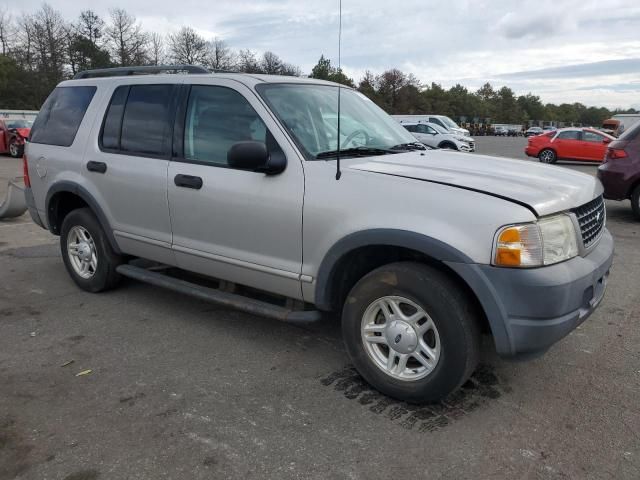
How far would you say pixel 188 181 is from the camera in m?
3.88

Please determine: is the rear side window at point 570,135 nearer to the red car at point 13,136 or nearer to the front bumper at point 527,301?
the red car at point 13,136

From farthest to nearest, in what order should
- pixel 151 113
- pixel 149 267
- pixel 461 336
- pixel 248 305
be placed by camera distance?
pixel 149 267 → pixel 151 113 → pixel 248 305 → pixel 461 336

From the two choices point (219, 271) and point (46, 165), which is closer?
point (219, 271)

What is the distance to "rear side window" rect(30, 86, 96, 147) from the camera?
489cm

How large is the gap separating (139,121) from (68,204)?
4.70ft

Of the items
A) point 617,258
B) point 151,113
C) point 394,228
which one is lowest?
point 617,258

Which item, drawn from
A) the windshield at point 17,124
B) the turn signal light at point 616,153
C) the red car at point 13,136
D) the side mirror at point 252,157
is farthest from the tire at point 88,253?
the windshield at point 17,124

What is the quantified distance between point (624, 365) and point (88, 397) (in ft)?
11.2

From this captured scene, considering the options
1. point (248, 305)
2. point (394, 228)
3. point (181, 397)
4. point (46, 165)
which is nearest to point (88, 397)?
point (181, 397)

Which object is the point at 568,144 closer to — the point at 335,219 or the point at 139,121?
the point at 139,121

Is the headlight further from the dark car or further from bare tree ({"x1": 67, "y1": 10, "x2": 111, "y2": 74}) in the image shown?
bare tree ({"x1": 67, "y1": 10, "x2": 111, "y2": 74})

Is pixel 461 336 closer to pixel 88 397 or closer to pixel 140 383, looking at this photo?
pixel 140 383

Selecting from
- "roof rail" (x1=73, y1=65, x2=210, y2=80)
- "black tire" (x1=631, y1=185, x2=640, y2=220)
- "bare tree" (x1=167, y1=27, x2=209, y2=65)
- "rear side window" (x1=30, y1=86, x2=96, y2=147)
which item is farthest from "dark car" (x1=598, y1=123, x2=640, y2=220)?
"bare tree" (x1=167, y1=27, x2=209, y2=65)

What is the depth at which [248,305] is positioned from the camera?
3688 mm
